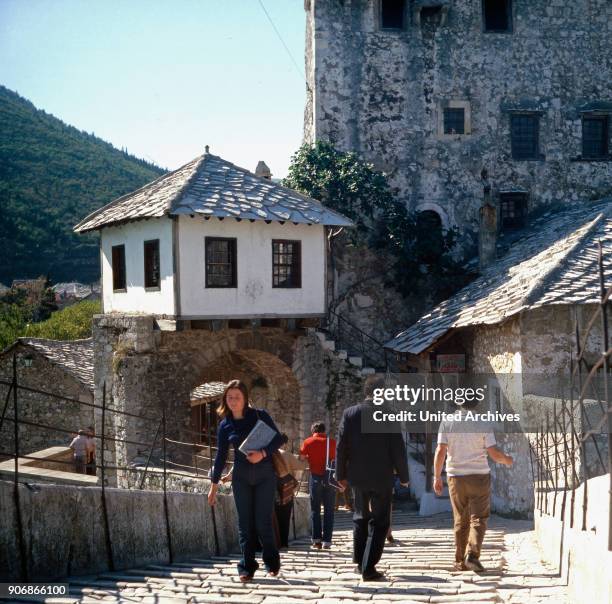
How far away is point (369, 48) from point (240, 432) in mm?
19078

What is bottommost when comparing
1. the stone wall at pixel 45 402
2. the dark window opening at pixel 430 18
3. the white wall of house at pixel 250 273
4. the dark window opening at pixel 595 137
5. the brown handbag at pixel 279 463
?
the stone wall at pixel 45 402

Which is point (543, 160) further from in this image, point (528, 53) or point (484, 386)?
point (484, 386)

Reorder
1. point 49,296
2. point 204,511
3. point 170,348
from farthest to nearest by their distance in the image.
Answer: point 49,296 → point 170,348 → point 204,511

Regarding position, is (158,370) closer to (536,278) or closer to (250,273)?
(250,273)

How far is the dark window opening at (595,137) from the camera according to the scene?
2488 centimetres

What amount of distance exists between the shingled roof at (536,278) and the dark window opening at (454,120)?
13.3 feet

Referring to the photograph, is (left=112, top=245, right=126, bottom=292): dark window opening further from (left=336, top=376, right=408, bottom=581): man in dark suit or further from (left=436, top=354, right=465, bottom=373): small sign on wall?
(left=336, top=376, right=408, bottom=581): man in dark suit

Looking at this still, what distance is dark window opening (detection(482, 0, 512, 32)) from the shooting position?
961 inches

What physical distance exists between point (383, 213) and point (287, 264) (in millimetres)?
4958

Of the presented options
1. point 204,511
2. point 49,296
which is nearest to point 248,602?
point 204,511

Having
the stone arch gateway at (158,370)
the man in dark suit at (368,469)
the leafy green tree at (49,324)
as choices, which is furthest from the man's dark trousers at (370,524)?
the leafy green tree at (49,324)

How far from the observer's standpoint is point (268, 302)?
18938 mm

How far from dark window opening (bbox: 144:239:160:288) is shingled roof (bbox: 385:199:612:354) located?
5750 millimetres

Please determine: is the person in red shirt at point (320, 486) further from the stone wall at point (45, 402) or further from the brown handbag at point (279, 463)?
the stone wall at point (45, 402)
